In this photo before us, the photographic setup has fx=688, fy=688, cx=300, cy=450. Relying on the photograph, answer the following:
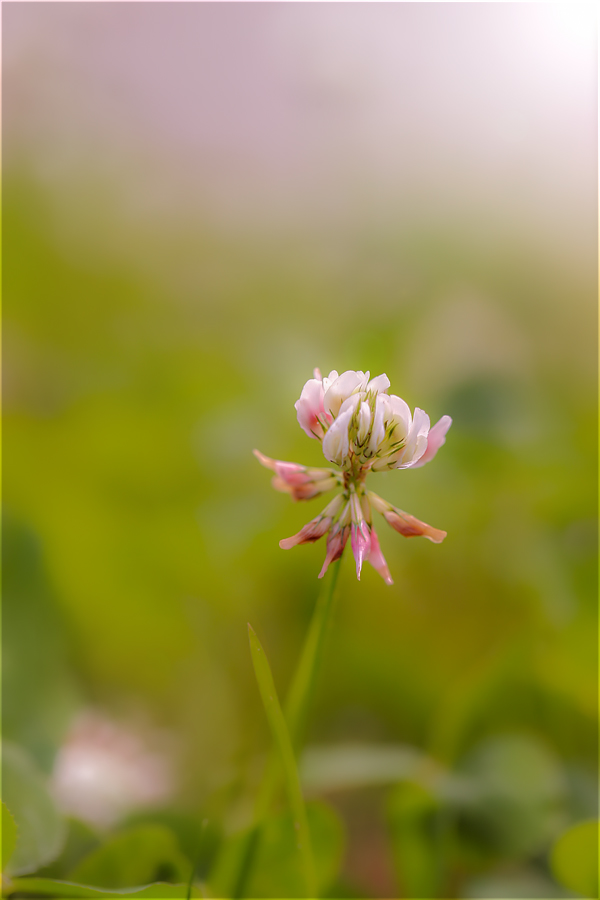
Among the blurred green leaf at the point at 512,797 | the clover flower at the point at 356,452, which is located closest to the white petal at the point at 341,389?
the clover flower at the point at 356,452

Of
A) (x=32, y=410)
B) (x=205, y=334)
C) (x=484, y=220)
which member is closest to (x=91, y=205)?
(x=205, y=334)

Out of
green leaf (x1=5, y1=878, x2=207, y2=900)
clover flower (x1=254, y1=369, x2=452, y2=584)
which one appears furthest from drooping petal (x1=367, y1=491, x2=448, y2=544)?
green leaf (x1=5, y1=878, x2=207, y2=900)

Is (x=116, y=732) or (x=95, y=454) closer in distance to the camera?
(x=116, y=732)

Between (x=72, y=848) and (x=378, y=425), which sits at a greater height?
(x=378, y=425)

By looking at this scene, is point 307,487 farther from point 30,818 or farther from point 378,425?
point 30,818

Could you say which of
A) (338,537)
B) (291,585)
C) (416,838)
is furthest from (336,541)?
(291,585)

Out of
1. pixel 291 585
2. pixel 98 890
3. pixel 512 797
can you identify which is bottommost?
pixel 98 890

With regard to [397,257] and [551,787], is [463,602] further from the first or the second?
[397,257]
